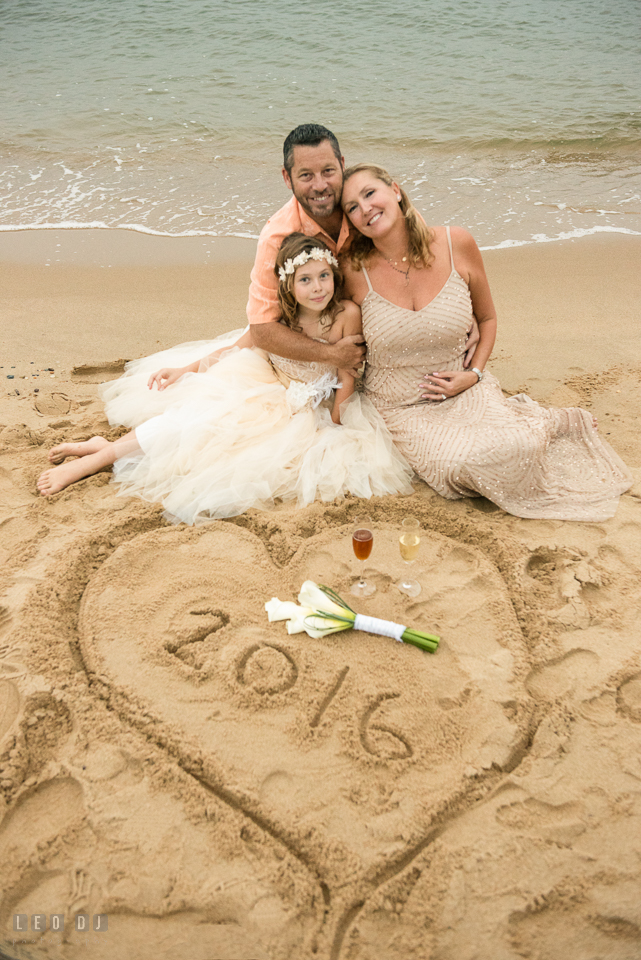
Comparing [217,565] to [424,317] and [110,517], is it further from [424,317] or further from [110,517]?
[424,317]

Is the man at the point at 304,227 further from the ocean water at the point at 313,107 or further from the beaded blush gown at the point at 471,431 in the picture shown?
the ocean water at the point at 313,107

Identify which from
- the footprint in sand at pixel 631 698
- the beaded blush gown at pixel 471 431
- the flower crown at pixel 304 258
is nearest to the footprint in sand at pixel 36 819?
the footprint in sand at pixel 631 698

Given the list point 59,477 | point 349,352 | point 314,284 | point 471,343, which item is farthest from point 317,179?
point 59,477

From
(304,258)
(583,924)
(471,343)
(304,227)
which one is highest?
(304,227)

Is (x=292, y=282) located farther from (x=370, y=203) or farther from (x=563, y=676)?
(x=563, y=676)

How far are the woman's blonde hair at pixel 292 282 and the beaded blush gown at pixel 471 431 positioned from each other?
0.20 metres

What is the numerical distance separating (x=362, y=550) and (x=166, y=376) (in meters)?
2.27

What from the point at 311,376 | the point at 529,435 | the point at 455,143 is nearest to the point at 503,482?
the point at 529,435

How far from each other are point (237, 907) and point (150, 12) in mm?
18415

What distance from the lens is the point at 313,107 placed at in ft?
36.2

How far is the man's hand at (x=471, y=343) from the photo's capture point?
14.1 feet

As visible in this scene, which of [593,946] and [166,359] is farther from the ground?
[166,359]

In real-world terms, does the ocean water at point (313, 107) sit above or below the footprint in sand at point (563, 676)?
above

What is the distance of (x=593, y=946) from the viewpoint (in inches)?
80.9
